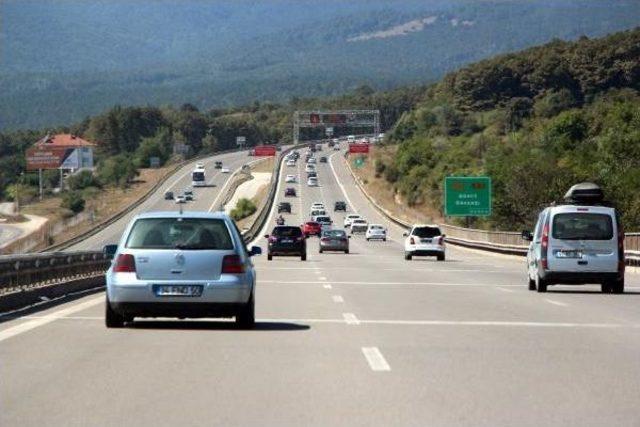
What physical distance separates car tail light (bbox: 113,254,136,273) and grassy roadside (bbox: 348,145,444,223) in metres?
89.8

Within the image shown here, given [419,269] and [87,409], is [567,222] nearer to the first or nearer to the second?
[419,269]

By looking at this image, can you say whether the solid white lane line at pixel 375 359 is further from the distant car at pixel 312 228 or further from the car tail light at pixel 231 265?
the distant car at pixel 312 228

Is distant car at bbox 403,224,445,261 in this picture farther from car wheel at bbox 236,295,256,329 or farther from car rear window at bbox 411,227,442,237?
car wheel at bbox 236,295,256,329

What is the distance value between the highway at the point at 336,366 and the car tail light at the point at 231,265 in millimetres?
824

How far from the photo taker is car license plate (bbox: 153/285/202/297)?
1903cm

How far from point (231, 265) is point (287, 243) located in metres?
36.8

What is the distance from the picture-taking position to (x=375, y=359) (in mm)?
15688

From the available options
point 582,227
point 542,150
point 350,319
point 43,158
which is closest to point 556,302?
point 582,227

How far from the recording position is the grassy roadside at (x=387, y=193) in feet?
394

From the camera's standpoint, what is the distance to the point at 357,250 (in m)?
71.3

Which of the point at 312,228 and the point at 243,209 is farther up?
the point at 243,209

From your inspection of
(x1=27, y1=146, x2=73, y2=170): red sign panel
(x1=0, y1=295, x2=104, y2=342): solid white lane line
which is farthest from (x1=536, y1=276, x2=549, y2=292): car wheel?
(x1=27, y1=146, x2=73, y2=170): red sign panel

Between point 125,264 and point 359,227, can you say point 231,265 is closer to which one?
point 125,264

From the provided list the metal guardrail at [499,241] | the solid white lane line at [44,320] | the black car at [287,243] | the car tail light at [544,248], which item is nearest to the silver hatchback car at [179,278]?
the solid white lane line at [44,320]
